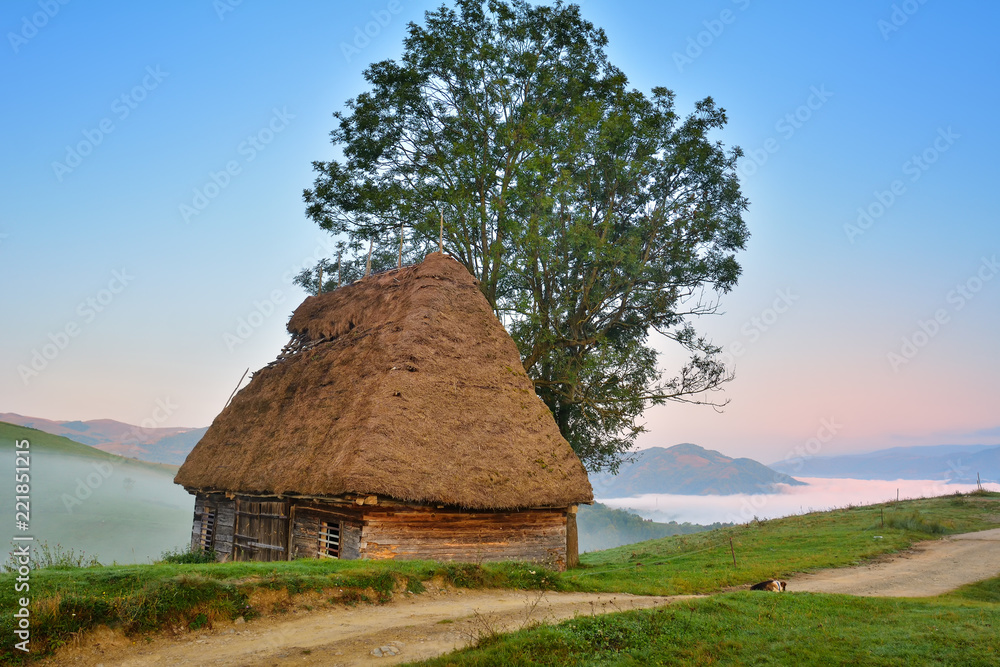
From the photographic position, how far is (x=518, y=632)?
7992mm

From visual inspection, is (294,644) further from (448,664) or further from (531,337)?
(531,337)

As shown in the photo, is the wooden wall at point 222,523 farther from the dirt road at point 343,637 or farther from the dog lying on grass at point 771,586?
the dog lying on grass at point 771,586

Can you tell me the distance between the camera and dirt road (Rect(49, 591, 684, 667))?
7012 millimetres

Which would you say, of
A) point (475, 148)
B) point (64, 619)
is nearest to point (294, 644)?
point (64, 619)

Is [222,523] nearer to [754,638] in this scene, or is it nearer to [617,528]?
[754,638]

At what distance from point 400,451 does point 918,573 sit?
1343 centimetres

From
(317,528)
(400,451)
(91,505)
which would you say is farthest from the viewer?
(91,505)

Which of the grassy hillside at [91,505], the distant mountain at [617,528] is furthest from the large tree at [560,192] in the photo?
the distant mountain at [617,528]

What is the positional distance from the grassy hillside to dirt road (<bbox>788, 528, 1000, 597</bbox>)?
42.1 metres

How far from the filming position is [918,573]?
628 inches

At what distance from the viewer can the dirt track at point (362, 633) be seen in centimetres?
704

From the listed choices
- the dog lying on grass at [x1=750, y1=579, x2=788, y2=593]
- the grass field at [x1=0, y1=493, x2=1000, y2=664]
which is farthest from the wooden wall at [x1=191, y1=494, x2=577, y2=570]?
the dog lying on grass at [x1=750, y1=579, x2=788, y2=593]

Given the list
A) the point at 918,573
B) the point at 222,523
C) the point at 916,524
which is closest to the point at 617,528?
the point at 916,524

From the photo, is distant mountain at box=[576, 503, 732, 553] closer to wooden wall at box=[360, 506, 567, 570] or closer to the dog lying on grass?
wooden wall at box=[360, 506, 567, 570]
